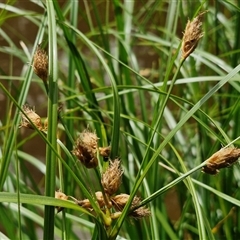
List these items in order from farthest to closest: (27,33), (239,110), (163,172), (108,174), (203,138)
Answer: (27,33) < (163,172) < (203,138) < (239,110) < (108,174)

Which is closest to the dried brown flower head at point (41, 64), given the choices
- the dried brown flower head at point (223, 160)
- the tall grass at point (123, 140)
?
the tall grass at point (123, 140)

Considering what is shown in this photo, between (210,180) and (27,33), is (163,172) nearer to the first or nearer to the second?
(210,180)

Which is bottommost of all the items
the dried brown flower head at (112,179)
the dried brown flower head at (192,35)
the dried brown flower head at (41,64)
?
the dried brown flower head at (112,179)

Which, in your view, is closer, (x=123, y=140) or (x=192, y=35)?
(x=192, y=35)

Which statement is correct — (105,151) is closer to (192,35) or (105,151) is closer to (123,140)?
(192,35)

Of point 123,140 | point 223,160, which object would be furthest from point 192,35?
point 123,140

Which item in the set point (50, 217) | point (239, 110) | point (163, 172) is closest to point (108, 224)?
point (50, 217)

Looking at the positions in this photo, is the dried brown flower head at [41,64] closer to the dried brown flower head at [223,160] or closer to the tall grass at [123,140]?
the tall grass at [123,140]

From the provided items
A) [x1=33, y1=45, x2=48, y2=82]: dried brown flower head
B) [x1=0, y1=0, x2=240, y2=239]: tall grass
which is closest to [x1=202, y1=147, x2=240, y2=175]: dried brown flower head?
[x1=0, y1=0, x2=240, y2=239]: tall grass
